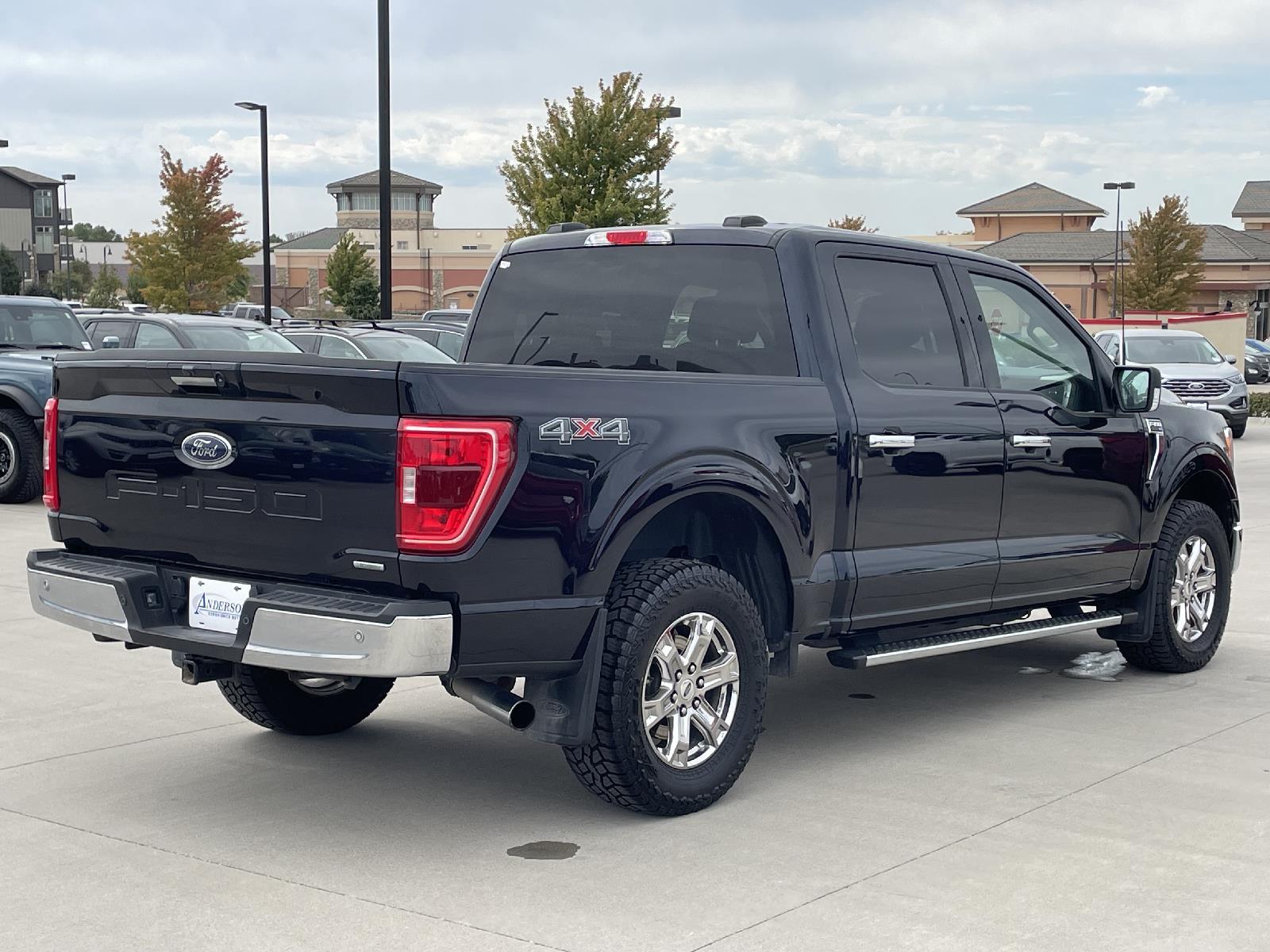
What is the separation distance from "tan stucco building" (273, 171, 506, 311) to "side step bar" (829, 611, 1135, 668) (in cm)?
8721

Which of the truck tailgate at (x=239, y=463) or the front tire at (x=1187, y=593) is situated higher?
the truck tailgate at (x=239, y=463)

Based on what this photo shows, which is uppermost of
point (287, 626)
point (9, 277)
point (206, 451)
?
point (9, 277)

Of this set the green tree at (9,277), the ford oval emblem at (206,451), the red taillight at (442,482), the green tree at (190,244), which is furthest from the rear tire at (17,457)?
the green tree at (9,277)

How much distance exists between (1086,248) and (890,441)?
78.7 m

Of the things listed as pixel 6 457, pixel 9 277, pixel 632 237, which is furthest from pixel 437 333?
pixel 9 277

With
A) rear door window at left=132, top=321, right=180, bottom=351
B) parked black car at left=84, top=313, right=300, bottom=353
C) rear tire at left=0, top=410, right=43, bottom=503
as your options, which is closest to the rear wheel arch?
rear tire at left=0, top=410, right=43, bottom=503

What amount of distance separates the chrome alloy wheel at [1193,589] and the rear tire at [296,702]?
151 inches

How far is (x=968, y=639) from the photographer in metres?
6.56

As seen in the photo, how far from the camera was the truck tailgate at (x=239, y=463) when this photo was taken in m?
4.75

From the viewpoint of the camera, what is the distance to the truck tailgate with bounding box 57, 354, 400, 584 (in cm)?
475

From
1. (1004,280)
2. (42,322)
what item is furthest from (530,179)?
(1004,280)

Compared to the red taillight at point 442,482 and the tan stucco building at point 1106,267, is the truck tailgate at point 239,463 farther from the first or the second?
the tan stucco building at point 1106,267

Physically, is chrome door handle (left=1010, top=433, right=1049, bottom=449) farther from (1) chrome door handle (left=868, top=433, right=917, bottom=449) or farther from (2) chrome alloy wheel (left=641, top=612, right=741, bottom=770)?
(2) chrome alloy wheel (left=641, top=612, right=741, bottom=770)

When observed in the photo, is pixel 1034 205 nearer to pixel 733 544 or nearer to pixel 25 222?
pixel 25 222
